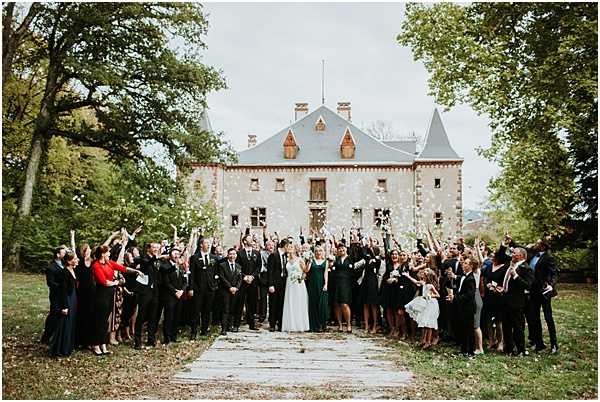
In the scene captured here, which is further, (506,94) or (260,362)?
(506,94)

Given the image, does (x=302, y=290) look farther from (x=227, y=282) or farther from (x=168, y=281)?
(x=168, y=281)

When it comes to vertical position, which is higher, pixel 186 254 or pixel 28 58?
pixel 28 58

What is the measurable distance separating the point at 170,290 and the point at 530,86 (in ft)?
18.4

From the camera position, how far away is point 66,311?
588 centimetres

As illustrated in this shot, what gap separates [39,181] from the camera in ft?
26.8

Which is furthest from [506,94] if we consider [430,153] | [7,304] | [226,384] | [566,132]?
[7,304]

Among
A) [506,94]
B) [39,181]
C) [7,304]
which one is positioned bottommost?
[7,304]

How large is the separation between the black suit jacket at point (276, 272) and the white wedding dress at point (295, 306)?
0.11 m

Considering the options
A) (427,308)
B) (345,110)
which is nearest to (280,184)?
(345,110)

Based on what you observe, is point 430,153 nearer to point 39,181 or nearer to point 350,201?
Result: point 350,201

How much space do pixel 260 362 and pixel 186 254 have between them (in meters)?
1.88

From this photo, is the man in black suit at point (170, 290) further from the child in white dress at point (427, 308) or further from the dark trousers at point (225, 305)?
the child in white dress at point (427, 308)

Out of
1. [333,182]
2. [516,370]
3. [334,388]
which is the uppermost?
[333,182]

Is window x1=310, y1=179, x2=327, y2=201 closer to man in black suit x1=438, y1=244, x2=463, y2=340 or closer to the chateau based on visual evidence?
the chateau
